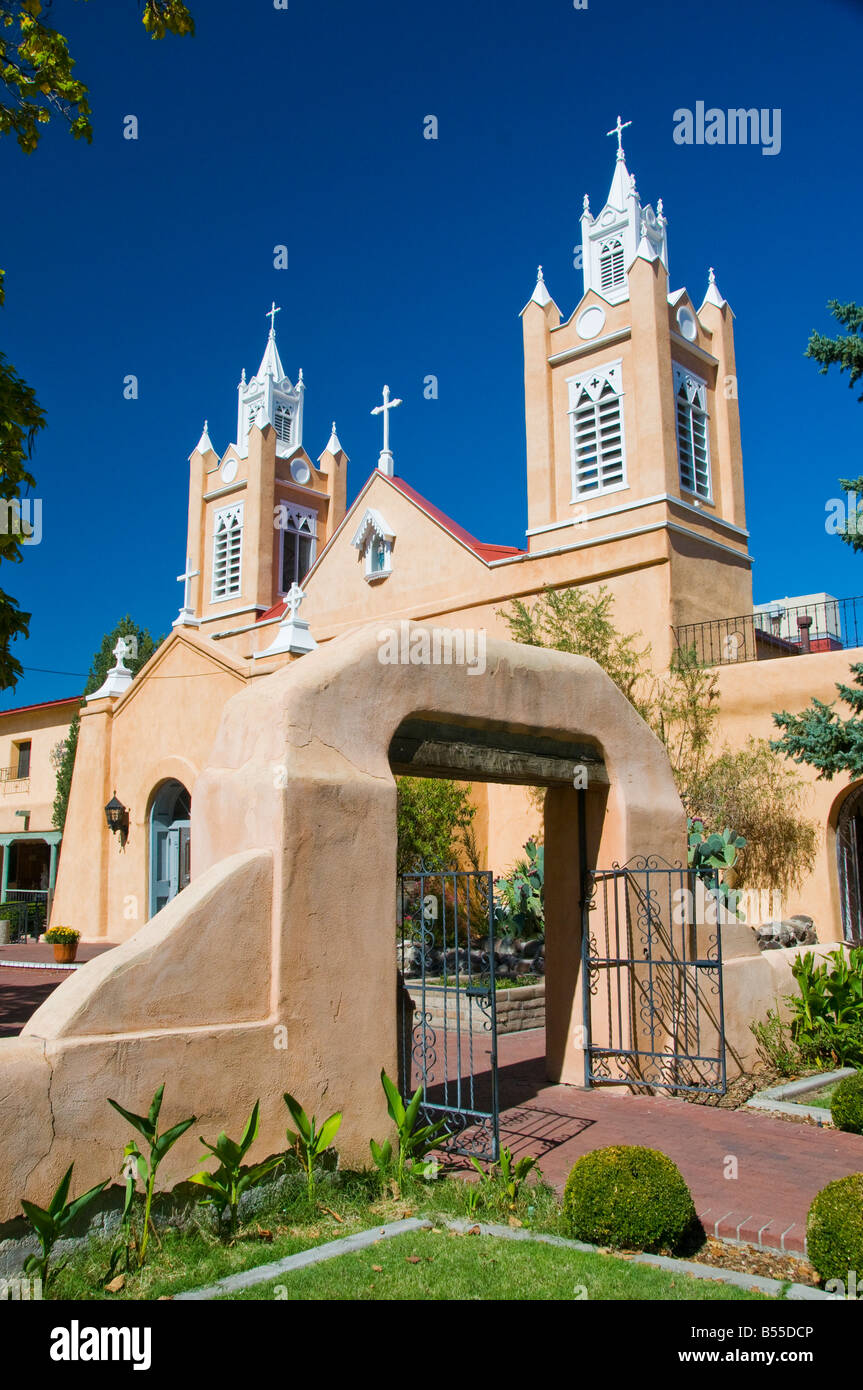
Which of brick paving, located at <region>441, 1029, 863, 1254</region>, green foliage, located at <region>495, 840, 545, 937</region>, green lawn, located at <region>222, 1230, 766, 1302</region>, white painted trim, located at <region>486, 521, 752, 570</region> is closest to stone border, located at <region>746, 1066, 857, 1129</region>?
brick paving, located at <region>441, 1029, 863, 1254</region>

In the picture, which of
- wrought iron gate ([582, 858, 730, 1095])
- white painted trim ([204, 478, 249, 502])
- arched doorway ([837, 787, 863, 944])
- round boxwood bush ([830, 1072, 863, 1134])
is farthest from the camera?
white painted trim ([204, 478, 249, 502])

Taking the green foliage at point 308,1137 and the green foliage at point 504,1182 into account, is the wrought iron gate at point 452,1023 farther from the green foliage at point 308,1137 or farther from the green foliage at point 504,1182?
the green foliage at point 308,1137

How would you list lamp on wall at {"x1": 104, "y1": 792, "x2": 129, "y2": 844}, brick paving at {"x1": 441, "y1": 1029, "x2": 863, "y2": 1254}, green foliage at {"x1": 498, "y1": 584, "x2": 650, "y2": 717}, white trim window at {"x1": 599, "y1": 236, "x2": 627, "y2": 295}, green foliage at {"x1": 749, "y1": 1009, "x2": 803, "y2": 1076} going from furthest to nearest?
lamp on wall at {"x1": 104, "y1": 792, "x2": 129, "y2": 844}
white trim window at {"x1": 599, "y1": 236, "x2": 627, "y2": 295}
green foliage at {"x1": 498, "y1": 584, "x2": 650, "y2": 717}
green foliage at {"x1": 749, "y1": 1009, "x2": 803, "y2": 1076}
brick paving at {"x1": 441, "y1": 1029, "x2": 863, "y2": 1254}

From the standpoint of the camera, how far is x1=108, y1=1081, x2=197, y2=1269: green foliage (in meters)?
5.43

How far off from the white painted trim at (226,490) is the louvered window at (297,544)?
4.89 feet

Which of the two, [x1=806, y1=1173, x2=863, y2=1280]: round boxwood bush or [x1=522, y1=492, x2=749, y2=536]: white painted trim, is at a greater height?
[x1=522, y1=492, x2=749, y2=536]: white painted trim

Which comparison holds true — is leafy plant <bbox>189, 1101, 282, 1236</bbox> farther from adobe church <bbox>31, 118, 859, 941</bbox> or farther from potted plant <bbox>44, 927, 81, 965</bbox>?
potted plant <bbox>44, 927, 81, 965</bbox>

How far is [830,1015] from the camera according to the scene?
37.5 feet

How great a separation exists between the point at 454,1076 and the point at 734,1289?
17.9 feet

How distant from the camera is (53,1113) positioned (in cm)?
525

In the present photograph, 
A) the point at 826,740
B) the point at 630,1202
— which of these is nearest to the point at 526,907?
the point at 826,740

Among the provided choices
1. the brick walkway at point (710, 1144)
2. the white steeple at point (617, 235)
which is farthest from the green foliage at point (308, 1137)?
the white steeple at point (617, 235)

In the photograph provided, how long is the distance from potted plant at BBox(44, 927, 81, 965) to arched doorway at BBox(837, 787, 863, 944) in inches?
588
